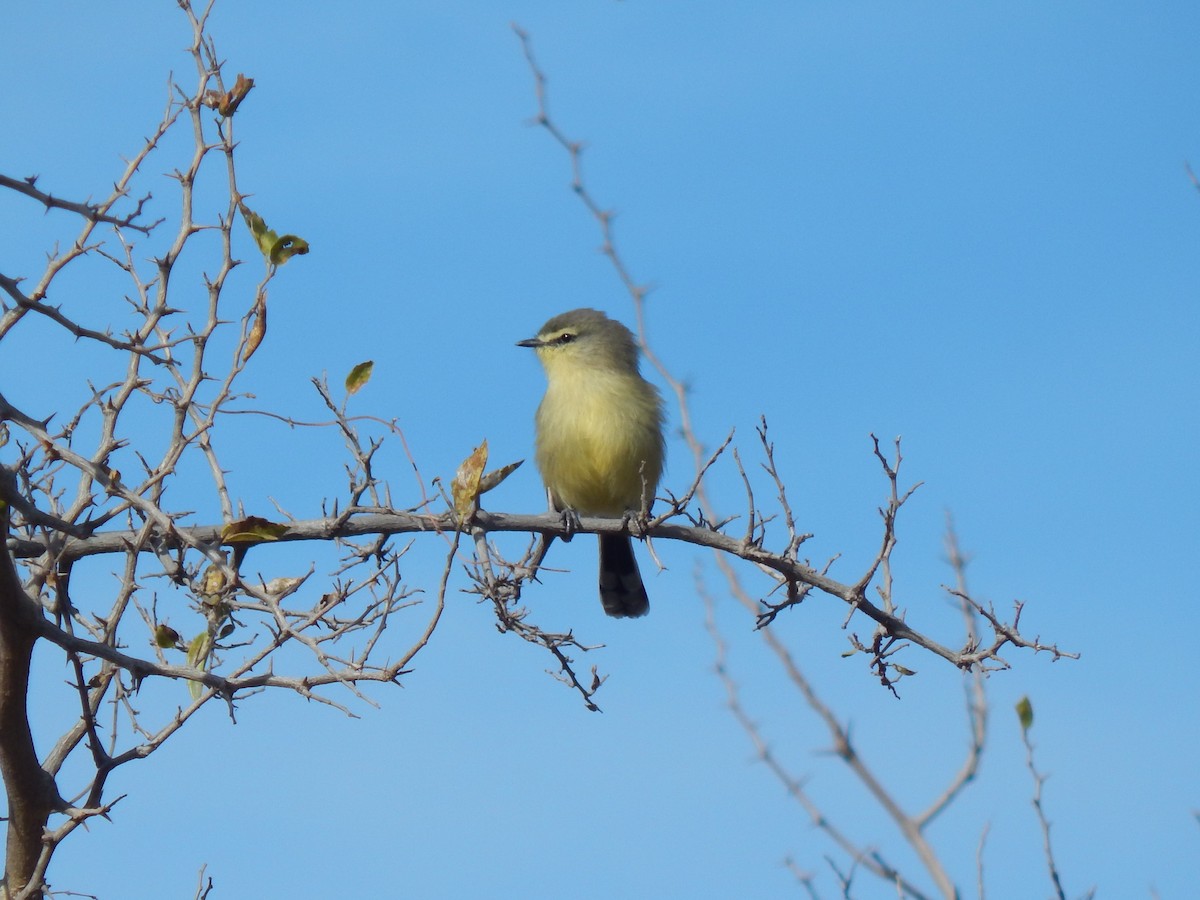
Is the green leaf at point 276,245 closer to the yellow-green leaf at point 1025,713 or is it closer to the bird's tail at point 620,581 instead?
the yellow-green leaf at point 1025,713

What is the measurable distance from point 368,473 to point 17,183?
2058 mm

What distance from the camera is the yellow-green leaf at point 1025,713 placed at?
5.08 m

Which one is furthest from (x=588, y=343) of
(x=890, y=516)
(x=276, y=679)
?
(x=276, y=679)

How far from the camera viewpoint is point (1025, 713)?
16.8 ft

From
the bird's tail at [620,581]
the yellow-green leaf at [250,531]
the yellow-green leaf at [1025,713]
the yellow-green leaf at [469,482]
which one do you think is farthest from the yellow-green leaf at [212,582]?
the bird's tail at [620,581]

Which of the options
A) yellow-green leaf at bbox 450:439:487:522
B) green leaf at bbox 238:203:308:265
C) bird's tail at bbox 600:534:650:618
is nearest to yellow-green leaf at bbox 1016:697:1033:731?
yellow-green leaf at bbox 450:439:487:522

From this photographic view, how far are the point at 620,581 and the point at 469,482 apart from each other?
4747 mm

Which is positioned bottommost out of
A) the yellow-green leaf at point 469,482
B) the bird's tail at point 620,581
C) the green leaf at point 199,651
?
the green leaf at point 199,651

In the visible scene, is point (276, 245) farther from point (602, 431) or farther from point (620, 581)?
point (620, 581)

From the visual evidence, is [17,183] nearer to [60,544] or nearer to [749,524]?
[60,544]

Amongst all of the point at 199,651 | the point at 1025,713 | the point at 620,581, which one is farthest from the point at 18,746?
the point at 620,581

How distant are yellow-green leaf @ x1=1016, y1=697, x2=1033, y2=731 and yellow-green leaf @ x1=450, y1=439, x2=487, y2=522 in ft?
7.44

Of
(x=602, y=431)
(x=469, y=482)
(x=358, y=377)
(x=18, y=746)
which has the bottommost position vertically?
(x=18, y=746)

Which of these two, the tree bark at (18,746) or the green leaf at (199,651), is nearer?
the tree bark at (18,746)
